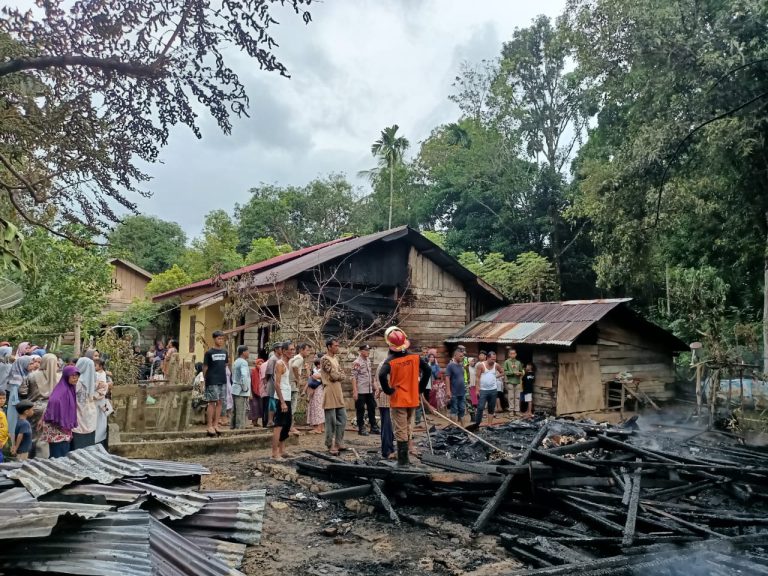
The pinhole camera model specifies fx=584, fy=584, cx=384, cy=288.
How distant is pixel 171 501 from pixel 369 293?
1179 cm

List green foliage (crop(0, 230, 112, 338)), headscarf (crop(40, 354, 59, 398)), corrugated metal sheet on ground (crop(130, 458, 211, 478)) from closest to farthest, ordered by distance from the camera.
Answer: corrugated metal sheet on ground (crop(130, 458, 211, 478))
headscarf (crop(40, 354, 59, 398))
green foliage (crop(0, 230, 112, 338))

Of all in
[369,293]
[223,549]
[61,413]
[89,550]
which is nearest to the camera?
[89,550]

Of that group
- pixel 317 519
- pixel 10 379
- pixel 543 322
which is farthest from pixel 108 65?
pixel 543 322

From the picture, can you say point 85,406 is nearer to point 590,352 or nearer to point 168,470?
point 168,470

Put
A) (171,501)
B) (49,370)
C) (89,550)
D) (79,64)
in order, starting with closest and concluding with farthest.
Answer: (89,550) → (79,64) → (171,501) → (49,370)

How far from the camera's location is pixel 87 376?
774 centimetres

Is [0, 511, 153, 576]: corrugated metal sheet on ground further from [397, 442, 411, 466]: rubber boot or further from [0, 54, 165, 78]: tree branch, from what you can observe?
[397, 442, 411, 466]: rubber boot

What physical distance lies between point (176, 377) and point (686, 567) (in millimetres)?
11535

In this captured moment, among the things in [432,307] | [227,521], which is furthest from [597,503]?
[432,307]

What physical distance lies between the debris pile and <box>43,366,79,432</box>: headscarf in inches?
68.3

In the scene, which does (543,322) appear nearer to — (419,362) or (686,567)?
(419,362)

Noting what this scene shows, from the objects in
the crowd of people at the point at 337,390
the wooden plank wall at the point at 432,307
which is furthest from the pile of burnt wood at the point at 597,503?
the wooden plank wall at the point at 432,307

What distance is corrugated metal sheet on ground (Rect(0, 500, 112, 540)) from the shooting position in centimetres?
328

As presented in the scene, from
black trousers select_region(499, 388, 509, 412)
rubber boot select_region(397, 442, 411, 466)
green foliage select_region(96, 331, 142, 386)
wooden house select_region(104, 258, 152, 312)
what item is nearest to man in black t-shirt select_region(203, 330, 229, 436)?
rubber boot select_region(397, 442, 411, 466)
